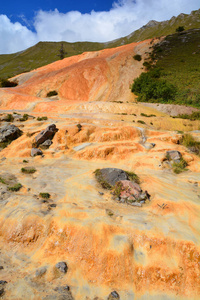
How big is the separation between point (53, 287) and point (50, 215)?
2873 mm

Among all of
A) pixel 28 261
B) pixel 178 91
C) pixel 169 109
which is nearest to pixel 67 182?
pixel 28 261

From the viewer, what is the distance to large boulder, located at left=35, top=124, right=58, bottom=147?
1864 centimetres

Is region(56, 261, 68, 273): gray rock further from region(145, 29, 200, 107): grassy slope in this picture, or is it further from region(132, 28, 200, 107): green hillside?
region(145, 29, 200, 107): grassy slope

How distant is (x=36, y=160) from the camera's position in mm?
16438

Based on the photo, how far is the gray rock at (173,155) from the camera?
15153 millimetres

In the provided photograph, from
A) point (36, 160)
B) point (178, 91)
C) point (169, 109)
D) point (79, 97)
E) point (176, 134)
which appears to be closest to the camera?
point (36, 160)

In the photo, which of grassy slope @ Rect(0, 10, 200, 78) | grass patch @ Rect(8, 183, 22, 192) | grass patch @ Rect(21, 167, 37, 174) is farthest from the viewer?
grassy slope @ Rect(0, 10, 200, 78)

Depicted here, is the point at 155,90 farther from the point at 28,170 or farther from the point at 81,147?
the point at 28,170

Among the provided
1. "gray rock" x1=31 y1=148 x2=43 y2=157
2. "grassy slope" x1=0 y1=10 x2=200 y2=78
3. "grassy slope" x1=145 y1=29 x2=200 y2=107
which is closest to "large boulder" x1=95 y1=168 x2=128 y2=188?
"gray rock" x1=31 y1=148 x2=43 y2=157

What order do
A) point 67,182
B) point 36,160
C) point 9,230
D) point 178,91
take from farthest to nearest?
point 178,91, point 36,160, point 67,182, point 9,230

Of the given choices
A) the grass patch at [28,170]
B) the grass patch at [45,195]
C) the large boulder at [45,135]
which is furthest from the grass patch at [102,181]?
the large boulder at [45,135]

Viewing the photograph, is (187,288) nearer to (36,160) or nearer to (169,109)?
(36,160)

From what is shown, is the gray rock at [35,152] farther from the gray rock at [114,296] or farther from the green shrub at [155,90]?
the green shrub at [155,90]

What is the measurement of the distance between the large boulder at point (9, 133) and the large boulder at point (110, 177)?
12050 millimetres
